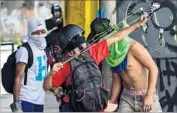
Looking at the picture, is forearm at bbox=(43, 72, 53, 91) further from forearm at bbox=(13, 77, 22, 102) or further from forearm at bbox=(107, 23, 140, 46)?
forearm at bbox=(13, 77, 22, 102)

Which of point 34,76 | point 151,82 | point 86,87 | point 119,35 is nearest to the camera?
point 86,87

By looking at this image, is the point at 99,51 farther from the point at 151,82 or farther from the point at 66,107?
the point at 151,82

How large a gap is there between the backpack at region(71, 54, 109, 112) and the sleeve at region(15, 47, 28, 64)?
1.58 metres

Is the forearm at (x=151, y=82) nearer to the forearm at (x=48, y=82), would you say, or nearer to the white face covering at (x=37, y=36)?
the forearm at (x=48, y=82)

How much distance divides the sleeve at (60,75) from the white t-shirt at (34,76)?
1.57 metres

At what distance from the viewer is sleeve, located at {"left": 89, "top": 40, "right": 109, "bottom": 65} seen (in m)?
6.03

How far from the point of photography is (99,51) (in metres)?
6.09

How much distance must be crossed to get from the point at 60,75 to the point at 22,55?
1588 millimetres

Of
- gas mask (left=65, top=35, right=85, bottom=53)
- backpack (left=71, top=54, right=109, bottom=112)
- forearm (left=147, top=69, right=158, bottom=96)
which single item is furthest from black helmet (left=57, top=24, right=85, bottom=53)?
forearm (left=147, top=69, right=158, bottom=96)

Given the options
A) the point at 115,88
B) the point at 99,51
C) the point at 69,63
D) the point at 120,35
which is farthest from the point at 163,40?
the point at 69,63

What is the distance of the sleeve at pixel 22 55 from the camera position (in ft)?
23.9

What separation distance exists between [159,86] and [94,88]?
3.39m

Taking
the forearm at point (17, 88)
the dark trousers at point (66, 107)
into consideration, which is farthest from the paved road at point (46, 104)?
the dark trousers at point (66, 107)

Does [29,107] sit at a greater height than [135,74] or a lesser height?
lesser
